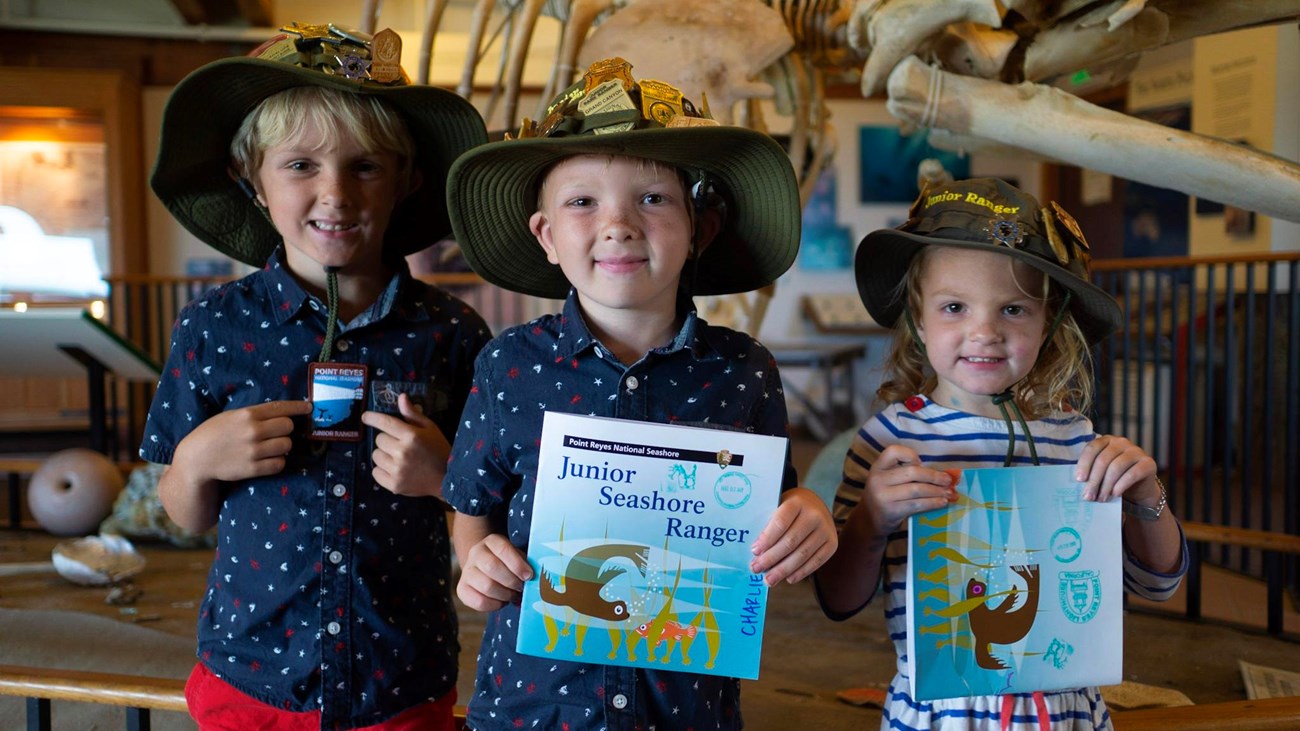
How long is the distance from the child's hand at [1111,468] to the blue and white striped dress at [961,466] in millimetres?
95

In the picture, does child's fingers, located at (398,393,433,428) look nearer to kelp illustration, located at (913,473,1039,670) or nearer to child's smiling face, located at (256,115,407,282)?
child's smiling face, located at (256,115,407,282)

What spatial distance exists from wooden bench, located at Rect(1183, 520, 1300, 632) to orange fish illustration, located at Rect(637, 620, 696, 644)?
202 centimetres

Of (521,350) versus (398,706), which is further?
(398,706)

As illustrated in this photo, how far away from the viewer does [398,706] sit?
1.58 meters

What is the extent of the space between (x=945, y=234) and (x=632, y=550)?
67cm

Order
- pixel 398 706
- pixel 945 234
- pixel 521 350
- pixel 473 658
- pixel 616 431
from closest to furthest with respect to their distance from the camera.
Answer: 1. pixel 616 431
2. pixel 521 350
3. pixel 945 234
4. pixel 398 706
5. pixel 473 658

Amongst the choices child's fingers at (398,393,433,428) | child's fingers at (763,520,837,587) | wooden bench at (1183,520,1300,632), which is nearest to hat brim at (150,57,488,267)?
child's fingers at (398,393,433,428)

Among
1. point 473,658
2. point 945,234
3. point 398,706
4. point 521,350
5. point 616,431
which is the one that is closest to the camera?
point 616,431

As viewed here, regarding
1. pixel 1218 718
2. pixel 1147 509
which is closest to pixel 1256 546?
pixel 1218 718

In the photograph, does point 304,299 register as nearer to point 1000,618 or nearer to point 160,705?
point 160,705

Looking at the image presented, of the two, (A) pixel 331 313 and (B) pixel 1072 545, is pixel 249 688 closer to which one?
(A) pixel 331 313

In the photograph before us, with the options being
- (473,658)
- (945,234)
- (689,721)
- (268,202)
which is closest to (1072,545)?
(945,234)

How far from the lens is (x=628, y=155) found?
1.31 m

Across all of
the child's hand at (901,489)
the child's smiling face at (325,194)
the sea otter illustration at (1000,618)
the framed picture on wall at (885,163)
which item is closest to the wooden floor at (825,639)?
the sea otter illustration at (1000,618)
